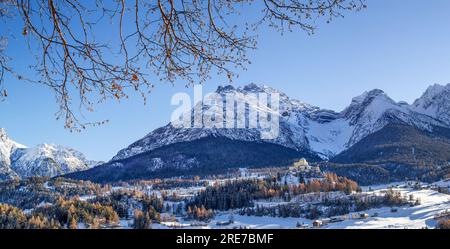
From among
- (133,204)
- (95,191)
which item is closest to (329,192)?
(133,204)

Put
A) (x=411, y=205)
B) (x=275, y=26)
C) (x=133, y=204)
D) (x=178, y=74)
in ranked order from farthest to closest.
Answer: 1. (x=133, y=204)
2. (x=411, y=205)
3. (x=178, y=74)
4. (x=275, y=26)

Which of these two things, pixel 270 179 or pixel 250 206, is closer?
pixel 250 206
